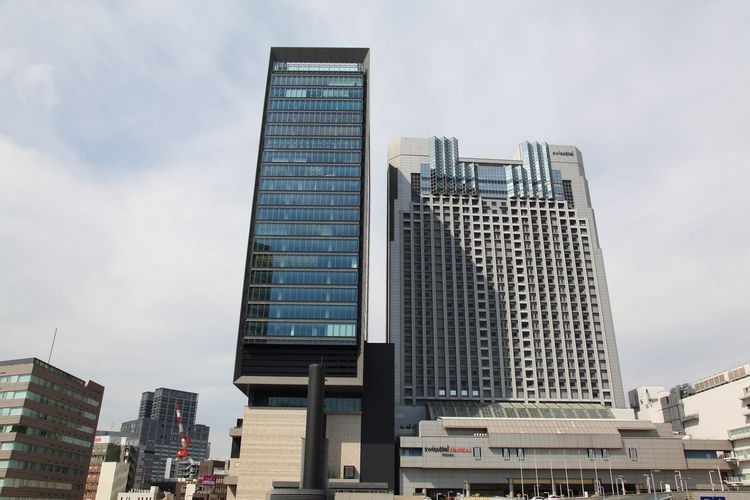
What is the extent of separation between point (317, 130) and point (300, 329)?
56060 millimetres

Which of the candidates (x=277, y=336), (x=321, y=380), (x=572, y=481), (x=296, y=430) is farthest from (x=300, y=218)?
(x=572, y=481)

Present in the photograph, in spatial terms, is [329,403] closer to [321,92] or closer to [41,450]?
[41,450]

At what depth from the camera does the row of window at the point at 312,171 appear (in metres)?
146

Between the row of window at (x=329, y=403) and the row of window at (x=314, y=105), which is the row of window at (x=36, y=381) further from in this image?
the row of window at (x=314, y=105)

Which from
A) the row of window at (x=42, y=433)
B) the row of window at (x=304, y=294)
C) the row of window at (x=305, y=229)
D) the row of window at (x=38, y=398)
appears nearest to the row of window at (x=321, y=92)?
the row of window at (x=305, y=229)

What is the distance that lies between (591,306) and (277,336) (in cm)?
10979

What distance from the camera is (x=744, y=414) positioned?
14600 cm

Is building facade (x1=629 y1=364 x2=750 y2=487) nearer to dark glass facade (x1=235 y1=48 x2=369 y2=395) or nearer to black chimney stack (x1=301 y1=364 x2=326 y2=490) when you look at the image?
dark glass facade (x1=235 y1=48 x2=369 y2=395)

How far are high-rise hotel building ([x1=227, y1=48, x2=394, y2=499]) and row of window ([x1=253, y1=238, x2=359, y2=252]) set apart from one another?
0.82 feet

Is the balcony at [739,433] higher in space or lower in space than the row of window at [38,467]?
higher

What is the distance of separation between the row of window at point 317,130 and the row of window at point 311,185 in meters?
14.3

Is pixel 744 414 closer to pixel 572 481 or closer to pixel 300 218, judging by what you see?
pixel 572 481

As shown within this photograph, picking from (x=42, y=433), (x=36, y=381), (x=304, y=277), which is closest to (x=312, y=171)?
(x=304, y=277)

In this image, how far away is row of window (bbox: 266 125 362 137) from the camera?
15149 cm
